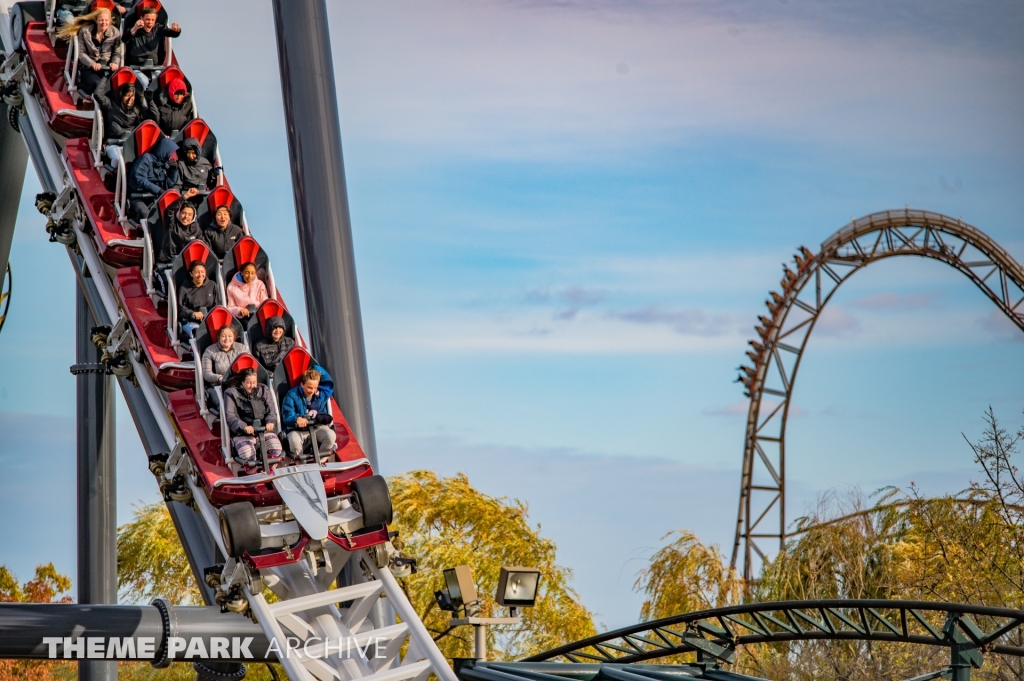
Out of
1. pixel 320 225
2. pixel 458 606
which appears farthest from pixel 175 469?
pixel 320 225

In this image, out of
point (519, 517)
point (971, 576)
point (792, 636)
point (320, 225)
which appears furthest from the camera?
point (519, 517)

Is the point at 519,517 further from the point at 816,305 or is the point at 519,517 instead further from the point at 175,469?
the point at 175,469

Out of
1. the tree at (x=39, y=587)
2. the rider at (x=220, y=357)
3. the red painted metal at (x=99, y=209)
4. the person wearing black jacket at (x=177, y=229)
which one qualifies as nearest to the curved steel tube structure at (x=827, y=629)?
the rider at (x=220, y=357)

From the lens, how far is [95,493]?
10031 mm

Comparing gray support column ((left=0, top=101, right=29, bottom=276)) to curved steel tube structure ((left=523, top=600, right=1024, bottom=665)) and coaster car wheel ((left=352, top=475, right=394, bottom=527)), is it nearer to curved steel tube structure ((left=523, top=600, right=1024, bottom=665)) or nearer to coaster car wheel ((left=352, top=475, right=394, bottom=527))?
coaster car wheel ((left=352, top=475, right=394, bottom=527))

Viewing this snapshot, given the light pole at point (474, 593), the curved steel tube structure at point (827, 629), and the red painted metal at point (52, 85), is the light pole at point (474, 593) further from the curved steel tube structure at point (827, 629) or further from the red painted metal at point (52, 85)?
the red painted metal at point (52, 85)

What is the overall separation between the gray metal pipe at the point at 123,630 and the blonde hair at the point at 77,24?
4407 mm

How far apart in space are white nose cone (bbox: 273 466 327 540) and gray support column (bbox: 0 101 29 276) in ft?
15.4

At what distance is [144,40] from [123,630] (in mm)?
4992

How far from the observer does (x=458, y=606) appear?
6523 mm

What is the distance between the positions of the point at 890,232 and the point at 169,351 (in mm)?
11910

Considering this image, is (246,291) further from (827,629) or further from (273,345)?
(827,629)

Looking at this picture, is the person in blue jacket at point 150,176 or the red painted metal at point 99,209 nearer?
the red painted metal at point 99,209

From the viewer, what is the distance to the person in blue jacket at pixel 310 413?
6.88 m
